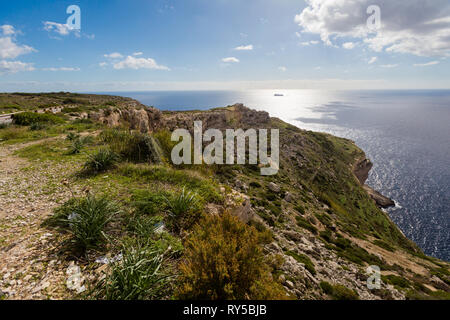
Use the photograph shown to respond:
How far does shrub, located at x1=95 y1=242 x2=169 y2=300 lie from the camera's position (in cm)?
269

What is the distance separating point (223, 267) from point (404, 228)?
70148 millimetres

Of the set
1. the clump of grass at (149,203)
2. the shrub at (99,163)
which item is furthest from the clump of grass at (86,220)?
the shrub at (99,163)

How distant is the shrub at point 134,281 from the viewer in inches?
106

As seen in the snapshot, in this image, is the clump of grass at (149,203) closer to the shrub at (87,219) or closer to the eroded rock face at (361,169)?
the shrub at (87,219)

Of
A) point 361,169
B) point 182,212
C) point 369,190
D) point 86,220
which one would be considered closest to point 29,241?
point 86,220

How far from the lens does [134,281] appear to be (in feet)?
9.20

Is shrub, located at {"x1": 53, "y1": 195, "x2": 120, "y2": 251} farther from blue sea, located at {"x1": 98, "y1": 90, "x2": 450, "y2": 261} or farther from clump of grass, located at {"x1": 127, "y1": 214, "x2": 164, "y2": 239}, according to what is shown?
blue sea, located at {"x1": 98, "y1": 90, "x2": 450, "y2": 261}

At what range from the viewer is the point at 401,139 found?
120 meters

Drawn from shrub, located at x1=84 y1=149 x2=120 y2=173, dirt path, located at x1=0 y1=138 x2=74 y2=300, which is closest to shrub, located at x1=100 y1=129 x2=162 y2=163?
shrub, located at x1=84 y1=149 x2=120 y2=173

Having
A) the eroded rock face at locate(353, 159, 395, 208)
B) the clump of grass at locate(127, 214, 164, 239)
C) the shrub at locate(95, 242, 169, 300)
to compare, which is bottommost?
the eroded rock face at locate(353, 159, 395, 208)

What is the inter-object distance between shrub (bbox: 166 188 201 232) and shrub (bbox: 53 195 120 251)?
1.27m

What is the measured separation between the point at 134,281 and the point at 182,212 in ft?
7.63
